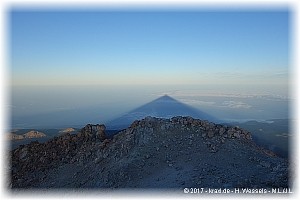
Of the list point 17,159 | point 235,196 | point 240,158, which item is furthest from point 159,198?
point 17,159

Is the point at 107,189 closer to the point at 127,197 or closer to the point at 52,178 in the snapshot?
the point at 127,197

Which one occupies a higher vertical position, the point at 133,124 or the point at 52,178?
the point at 133,124

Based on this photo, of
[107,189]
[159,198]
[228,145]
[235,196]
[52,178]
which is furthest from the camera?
[52,178]

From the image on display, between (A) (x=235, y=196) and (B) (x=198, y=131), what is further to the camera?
(B) (x=198, y=131)

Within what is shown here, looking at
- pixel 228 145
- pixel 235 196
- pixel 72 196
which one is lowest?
pixel 72 196

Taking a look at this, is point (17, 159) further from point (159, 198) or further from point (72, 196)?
point (159, 198)

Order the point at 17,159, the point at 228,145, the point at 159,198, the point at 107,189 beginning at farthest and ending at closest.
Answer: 1. the point at 17,159
2. the point at 228,145
3. the point at 107,189
4. the point at 159,198
